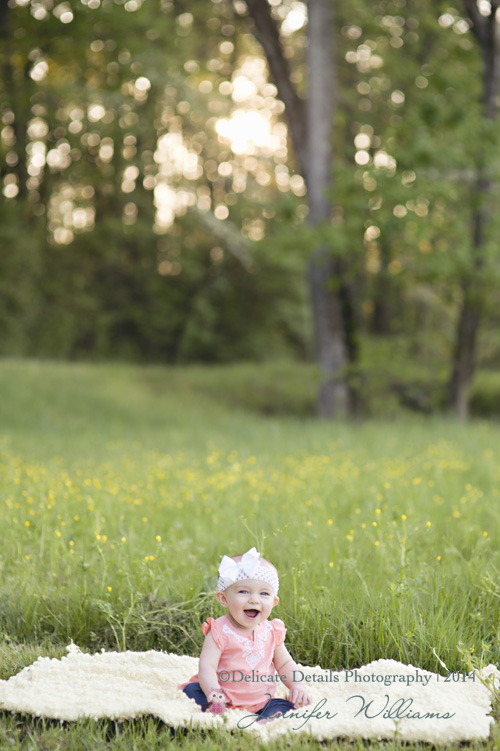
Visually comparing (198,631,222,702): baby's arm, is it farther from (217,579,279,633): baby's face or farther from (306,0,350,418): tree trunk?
(306,0,350,418): tree trunk

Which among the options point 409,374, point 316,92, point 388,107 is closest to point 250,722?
point 409,374

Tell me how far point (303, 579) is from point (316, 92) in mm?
12581

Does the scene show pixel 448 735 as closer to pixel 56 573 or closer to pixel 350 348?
pixel 56 573

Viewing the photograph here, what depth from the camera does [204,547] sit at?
485 cm

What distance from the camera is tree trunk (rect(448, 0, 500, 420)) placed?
13219 mm

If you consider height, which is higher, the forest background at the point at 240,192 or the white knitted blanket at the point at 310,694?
the forest background at the point at 240,192

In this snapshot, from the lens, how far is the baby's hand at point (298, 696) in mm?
2967

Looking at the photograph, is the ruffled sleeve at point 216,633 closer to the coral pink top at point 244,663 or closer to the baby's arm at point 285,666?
the coral pink top at point 244,663

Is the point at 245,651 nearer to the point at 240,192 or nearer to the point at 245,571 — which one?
the point at 245,571

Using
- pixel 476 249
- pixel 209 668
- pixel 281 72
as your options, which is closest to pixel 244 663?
pixel 209 668

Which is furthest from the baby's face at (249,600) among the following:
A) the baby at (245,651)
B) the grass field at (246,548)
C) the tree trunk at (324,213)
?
the tree trunk at (324,213)
